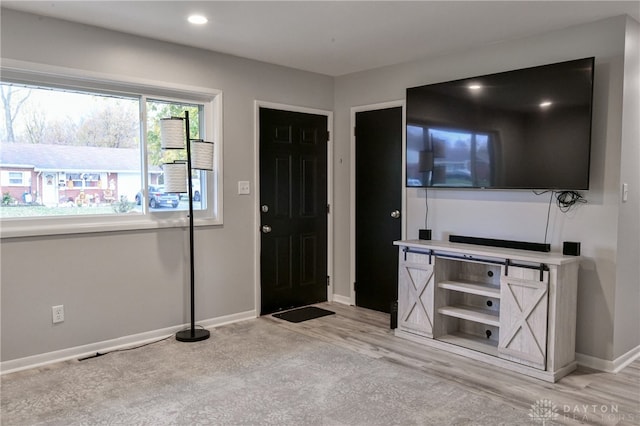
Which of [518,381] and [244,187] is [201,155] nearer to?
[244,187]

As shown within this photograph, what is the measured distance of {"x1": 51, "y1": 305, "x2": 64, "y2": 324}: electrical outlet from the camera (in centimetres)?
341

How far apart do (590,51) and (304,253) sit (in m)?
3.00

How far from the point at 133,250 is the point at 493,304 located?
2.83m

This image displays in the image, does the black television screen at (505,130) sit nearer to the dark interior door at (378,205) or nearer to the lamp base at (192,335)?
the dark interior door at (378,205)

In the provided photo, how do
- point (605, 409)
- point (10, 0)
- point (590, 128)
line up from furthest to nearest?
1. point (590, 128)
2. point (10, 0)
3. point (605, 409)

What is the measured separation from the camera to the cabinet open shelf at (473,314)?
3.48 metres

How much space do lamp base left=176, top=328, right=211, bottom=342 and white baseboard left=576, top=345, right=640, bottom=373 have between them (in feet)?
9.22

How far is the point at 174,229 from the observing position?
A: 4.02 meters

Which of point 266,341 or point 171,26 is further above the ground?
point 171,26

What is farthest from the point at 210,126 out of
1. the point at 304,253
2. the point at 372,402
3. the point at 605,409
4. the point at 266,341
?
the point at 605,409

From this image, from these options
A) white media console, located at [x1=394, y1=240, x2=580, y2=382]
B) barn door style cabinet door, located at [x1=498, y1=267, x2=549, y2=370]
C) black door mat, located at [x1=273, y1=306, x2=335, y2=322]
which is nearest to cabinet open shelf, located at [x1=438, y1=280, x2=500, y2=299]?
white media console, located at [x1=394, y1=240, x2=580, y2=382]

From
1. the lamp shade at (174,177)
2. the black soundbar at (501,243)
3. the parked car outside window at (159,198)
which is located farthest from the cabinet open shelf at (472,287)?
the parked car outside window at (159,198)

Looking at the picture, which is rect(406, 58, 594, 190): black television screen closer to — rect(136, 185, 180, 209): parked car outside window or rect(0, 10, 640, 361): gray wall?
rect(0, 10, 640, 361): gray wall

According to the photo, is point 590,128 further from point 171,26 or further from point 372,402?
point 171,26
